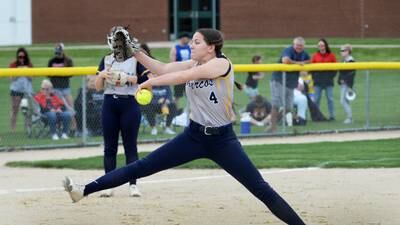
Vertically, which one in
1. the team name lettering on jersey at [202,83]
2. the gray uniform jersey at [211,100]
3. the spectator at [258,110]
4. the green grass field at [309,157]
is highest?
the team name lettering on jersey at [202,83]

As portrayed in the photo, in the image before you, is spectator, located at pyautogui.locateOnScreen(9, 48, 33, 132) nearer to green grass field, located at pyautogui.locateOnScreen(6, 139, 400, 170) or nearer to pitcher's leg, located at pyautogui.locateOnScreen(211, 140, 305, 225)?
green grass field, located at pyautogui.locateOnScreen(6, 139, 400, 170)

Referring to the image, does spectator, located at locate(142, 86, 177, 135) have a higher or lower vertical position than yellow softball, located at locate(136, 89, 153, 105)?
lower

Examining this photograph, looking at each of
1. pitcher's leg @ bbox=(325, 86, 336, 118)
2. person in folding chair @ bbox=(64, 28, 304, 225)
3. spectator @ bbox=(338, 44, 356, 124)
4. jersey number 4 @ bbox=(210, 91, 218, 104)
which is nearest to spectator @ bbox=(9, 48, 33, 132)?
pitcher's leg @ bbox=(325, 86, 336, 118)

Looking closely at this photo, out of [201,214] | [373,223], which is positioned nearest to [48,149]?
[201,214]

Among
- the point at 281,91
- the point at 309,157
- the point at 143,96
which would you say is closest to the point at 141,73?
the point at 143,96

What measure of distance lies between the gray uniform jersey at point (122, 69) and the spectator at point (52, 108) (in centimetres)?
606

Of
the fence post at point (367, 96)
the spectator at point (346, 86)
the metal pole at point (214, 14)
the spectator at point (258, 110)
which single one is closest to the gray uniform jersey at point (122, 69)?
the spectator at point (258, 110)

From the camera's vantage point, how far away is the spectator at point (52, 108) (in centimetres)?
1797

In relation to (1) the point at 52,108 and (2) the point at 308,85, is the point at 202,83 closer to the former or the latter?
(1) the point at 52,108

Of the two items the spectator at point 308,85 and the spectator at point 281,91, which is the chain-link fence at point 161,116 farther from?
the spectator at point 308,85

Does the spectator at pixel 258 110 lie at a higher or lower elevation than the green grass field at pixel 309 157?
higher

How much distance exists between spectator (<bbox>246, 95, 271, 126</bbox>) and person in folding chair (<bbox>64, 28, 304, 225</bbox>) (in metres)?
10.3

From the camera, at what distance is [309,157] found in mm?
16172

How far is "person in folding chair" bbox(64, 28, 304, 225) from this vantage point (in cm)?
936
